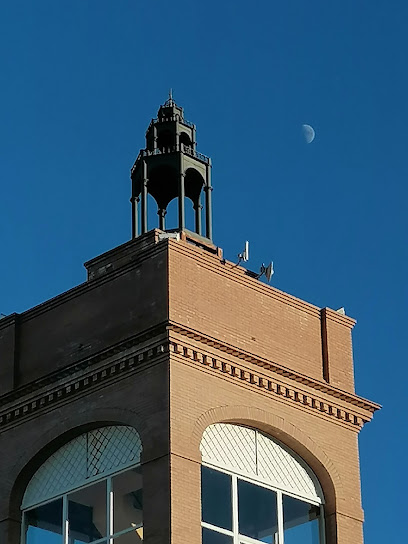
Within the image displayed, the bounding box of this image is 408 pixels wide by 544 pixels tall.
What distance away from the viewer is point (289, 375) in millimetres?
37906

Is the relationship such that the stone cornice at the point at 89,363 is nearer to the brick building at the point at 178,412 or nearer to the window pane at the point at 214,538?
the brick building at the point at 178,412

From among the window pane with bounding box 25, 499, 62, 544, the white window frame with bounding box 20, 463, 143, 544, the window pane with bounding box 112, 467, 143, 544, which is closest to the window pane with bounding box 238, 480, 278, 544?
the window pane with bounding box 112, 467, 143, 544

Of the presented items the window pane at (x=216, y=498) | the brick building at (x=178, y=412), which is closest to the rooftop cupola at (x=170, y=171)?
the brick building at (x=178, y=412)

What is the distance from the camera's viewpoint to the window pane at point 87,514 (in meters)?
36.1

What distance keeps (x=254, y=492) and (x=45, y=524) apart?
14.4ft

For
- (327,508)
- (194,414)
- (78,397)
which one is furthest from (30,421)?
(327,508)

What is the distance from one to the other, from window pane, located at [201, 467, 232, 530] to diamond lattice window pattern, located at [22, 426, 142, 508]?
4.83ft

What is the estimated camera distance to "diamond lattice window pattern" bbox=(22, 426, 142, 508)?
36031 mm

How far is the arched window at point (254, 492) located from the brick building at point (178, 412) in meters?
0.04

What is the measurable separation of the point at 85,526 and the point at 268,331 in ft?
18.8

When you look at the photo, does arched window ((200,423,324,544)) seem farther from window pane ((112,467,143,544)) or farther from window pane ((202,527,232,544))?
window pane ((112,467,143,544))

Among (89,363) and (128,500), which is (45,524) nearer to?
(128,500)

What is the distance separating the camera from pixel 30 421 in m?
37.9

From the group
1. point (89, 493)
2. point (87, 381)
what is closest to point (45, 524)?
point (89, 493)
